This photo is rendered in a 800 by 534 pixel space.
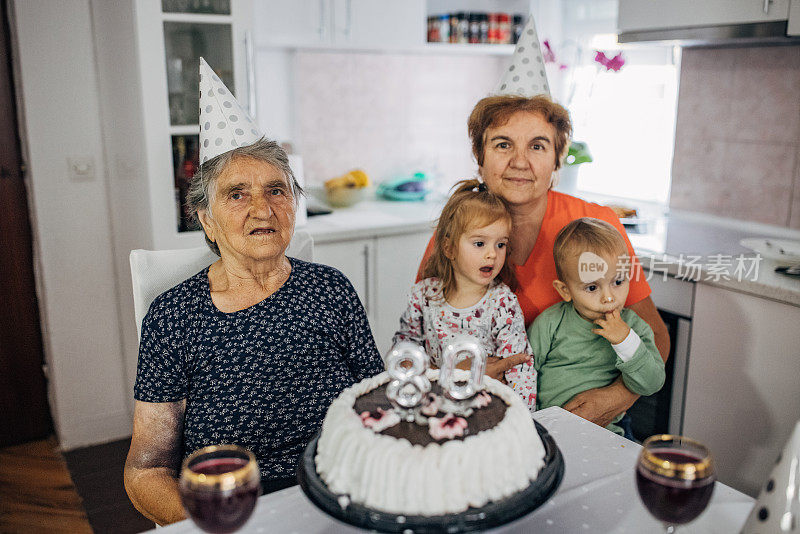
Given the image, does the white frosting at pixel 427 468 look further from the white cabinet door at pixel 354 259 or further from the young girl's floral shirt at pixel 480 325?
the white cabinet door at pixel 354 259

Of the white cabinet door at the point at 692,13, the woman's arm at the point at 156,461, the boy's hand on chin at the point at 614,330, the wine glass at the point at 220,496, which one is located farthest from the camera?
the white cabinet door at the point at 692,13

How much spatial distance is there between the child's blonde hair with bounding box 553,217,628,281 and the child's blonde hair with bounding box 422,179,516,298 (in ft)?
0.42

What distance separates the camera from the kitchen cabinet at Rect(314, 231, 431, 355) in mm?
2758

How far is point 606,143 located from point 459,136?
2.44 ft

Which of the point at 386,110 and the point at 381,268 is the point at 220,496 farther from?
the point at 386,110

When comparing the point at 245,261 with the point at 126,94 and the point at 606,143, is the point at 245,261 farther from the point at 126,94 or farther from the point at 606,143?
the point at 606,143

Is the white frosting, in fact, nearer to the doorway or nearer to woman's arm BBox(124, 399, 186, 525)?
woman's arm BBox(124, 399, 186, 525)

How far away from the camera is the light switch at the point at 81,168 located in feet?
8.37

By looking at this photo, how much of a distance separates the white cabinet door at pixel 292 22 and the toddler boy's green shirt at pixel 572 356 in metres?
1.74

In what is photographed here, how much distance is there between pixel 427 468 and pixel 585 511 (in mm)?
322

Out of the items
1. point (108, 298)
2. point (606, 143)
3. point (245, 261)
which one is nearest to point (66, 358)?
point (108, 298)

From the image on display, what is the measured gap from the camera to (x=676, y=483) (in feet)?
2.53

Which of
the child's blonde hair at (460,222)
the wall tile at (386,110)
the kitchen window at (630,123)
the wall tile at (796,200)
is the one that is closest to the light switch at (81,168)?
the wall tile at (386,110)

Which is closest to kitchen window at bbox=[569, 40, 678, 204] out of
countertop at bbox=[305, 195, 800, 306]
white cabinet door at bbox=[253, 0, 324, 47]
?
countertop at bbox=[305, 195, 800, 306]
